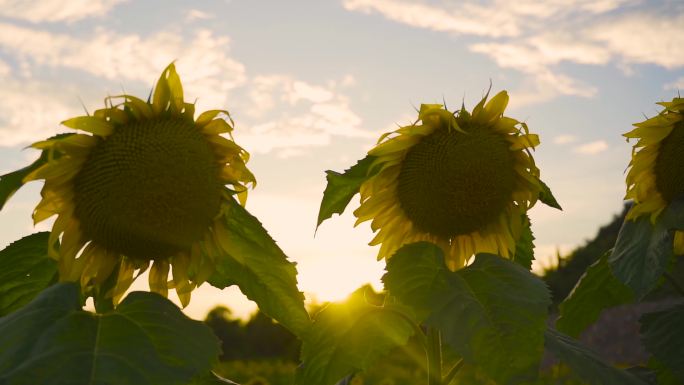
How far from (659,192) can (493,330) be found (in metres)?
1.31

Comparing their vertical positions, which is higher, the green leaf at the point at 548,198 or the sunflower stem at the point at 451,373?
the green leaf at the point at 548,198

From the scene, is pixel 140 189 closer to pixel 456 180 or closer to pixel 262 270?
pixel 262 270

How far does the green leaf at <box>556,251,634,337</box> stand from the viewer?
2.93 meters

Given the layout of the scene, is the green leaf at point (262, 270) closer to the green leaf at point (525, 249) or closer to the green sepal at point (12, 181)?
the green sepal at point (12, 181)

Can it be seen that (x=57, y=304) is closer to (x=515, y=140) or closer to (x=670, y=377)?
(x=515, y=140)

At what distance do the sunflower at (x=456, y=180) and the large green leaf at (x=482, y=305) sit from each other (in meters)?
0.35

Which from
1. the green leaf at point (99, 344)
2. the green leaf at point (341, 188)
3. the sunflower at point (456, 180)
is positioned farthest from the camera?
the sunflower at point (456, 180)

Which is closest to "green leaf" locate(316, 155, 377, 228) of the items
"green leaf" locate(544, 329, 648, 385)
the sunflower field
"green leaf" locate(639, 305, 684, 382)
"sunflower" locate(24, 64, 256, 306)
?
the sunflower field

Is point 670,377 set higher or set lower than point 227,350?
lower

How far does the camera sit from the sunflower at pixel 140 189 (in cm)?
198

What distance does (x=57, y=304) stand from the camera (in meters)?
1.68

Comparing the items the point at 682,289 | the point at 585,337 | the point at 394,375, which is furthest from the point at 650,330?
the point at 585,337

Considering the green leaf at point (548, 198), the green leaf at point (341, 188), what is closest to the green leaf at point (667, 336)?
the green leaf at point (548, 198)

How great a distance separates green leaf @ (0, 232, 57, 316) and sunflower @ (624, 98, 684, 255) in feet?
6.43
